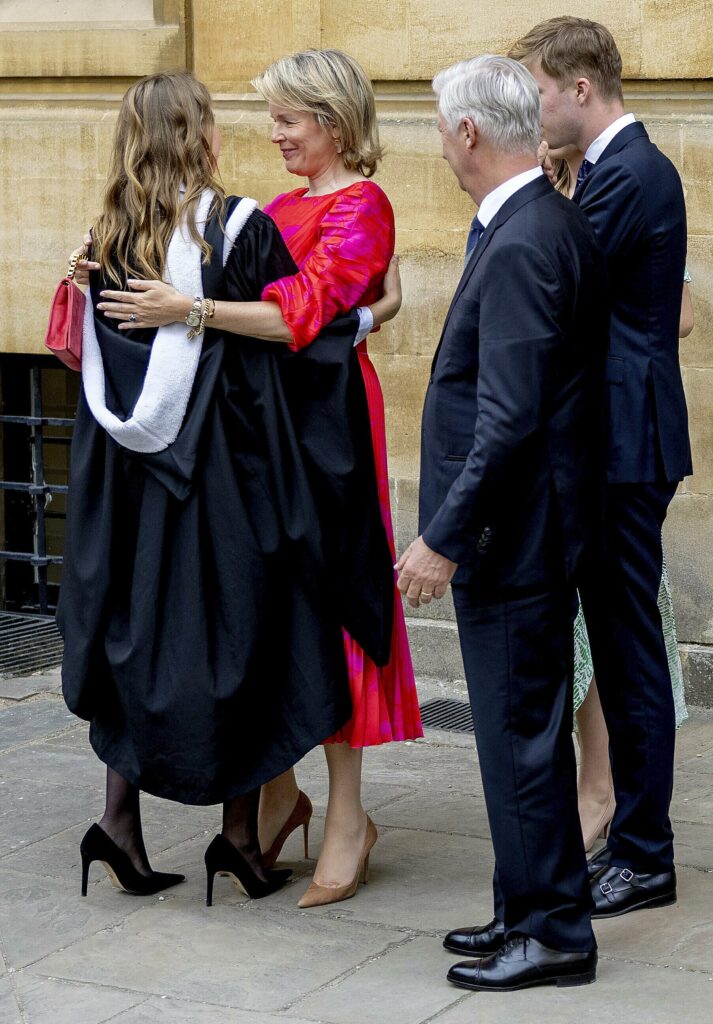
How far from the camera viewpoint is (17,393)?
7.41m

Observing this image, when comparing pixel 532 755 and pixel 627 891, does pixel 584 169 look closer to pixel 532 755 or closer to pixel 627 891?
pixel 532 755

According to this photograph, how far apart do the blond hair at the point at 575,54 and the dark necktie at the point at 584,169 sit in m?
0.16

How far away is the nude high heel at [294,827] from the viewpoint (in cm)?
425

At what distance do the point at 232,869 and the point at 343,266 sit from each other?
1.45m

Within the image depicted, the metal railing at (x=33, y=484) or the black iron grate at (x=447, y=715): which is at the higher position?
the metal railing at (x=33, y=484)

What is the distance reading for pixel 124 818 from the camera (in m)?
4.12

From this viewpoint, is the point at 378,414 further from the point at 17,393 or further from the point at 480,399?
the point at 17,393

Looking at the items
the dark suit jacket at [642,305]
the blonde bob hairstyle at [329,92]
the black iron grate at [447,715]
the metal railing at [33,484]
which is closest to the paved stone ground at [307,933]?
the black iron grate at [447,715]

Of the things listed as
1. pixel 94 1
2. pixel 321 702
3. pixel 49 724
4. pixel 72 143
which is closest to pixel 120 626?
pixel 321 702

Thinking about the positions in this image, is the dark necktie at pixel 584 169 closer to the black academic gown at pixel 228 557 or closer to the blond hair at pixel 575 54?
A: the blond hair at pixel 575 54

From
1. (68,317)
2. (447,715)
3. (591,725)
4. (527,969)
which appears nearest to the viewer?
(527,969)

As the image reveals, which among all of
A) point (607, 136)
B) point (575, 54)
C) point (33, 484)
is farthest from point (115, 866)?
point (33, 484)

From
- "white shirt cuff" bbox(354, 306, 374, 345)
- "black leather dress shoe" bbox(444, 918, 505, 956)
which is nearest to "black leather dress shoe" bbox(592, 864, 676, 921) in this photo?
"black leather dress shoe" bbox(444, 918, 505, 956)

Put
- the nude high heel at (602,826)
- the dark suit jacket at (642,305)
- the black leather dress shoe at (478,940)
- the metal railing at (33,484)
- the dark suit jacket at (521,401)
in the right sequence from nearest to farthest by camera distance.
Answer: the dark suit jacket at (521,401) → the black leather dress shoe at (478,940) → the dark suit jacket at (642,305) → the nude high heel at (602,826) → the metal railing at (33,484)
